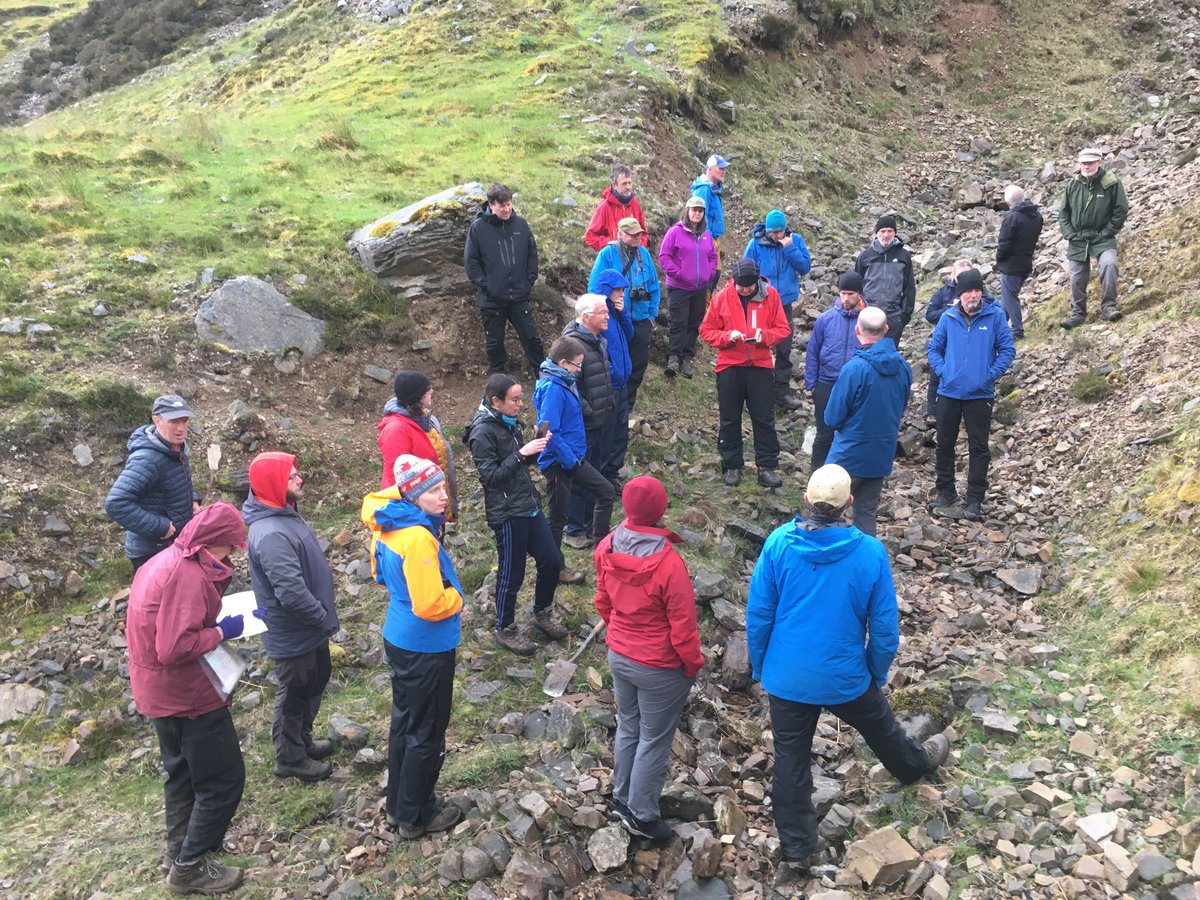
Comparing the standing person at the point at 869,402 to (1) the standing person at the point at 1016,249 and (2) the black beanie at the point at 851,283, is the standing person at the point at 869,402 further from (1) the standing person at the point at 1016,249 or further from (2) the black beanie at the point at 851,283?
(1) the standing person at the point at 1016,249

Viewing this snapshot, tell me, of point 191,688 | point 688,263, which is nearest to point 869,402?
point 688,263

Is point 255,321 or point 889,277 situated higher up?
point 255,321

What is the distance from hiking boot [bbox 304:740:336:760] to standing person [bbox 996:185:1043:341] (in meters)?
10.3

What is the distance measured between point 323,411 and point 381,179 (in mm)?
6714

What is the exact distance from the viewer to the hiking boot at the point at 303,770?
586 centimetres

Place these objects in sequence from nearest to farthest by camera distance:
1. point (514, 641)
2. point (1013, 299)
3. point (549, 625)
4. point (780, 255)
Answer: point (514, 641)
point (549, 625)
point (780, 255)
point (1013, 299)

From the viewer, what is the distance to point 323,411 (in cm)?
1041

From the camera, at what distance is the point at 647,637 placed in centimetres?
486

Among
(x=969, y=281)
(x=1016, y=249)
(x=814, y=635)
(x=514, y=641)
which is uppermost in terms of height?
(x=969, y=281)

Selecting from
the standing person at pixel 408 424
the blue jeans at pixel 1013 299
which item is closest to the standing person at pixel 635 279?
the standing person at pixel 408 424

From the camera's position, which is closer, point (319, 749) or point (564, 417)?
point (319, 749)

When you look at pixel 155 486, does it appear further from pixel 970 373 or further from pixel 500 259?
pixel 970 373

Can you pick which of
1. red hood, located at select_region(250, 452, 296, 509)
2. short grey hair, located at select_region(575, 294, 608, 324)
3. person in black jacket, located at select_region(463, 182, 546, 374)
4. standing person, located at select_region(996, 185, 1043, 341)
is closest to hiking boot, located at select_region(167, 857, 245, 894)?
red hood, located at select_region(250, 452, 296, 509)

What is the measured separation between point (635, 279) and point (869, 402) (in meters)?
3.36
